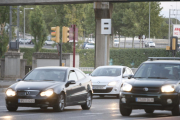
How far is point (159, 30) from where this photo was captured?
287 feet

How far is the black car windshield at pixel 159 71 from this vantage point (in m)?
14.2

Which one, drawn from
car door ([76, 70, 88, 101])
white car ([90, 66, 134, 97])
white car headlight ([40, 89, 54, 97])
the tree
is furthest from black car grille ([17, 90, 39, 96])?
the tree

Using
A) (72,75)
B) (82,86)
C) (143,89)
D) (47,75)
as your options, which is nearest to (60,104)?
(47,75)

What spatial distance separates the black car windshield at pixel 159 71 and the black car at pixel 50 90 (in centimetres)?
220

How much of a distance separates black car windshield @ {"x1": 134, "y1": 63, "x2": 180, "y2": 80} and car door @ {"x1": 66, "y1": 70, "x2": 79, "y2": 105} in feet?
7.07

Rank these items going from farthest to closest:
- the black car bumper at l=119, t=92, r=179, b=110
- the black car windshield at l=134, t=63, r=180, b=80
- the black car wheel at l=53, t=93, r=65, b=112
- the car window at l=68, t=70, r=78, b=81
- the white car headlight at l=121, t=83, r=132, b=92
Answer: the car window at l=68, t=70, r=78, b=81
the black car wheel at l=53, t=93, r=65, b=112
the black car windshield at l=134, t=63, r=180, b=80
the white car headlight at l=121, t=83, r=132, b=92
the black car bumper at l=119, t=92, r=179, b=110

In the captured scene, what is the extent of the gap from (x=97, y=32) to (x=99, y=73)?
7.19 metres

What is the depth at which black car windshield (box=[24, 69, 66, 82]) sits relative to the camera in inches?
615

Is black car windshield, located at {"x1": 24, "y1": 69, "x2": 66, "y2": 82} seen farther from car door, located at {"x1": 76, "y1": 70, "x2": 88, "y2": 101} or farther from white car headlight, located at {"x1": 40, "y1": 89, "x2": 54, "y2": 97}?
white car headlight, located at {"x1": 40, "y1": 89, "x2": 54, "y2": 97}

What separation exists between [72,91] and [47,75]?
91 centimetres

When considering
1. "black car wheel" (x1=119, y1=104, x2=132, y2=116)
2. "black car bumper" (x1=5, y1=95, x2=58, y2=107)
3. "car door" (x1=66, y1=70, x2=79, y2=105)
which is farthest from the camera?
"car door" (x1=66, y1=70, x2=79, y2=105)

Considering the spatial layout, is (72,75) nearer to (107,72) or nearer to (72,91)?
(72,91)

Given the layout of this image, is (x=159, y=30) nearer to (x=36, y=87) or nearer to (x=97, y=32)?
(x=97, y=32)

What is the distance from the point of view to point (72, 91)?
51.6 feet
